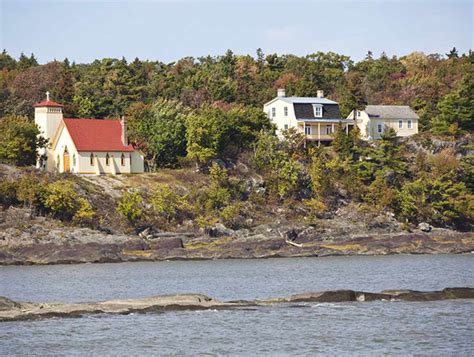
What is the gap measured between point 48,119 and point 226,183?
15.9m

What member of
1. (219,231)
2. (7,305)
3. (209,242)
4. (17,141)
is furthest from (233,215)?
(7,305)

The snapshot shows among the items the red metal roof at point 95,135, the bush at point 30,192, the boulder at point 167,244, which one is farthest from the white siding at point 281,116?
the bush at point 30,192

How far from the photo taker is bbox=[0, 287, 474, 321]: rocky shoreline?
3979cm

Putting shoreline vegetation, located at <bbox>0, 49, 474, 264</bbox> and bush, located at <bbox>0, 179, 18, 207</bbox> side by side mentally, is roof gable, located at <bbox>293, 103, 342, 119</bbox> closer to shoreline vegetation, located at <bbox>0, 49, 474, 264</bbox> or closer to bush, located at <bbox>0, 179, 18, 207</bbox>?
shoreline vegetation, located at <bbox>0, 49, 474, 264</bbox>

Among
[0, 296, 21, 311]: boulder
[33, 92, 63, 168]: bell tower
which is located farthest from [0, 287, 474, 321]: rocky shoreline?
[33, 92, 63, 168]: bell tower

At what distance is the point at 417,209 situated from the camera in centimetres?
8006

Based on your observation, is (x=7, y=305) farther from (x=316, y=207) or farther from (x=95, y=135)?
(x=95, y=135)

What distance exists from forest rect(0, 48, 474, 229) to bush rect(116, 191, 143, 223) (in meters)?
0.10

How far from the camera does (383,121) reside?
316 feet

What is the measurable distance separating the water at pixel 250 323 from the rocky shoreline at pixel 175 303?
716 mm

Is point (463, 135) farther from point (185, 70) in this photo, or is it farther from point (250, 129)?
point (185, 70)

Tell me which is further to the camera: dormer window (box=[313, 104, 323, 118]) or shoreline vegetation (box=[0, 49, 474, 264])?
dormer window (box=[313, 104, 323, 118])

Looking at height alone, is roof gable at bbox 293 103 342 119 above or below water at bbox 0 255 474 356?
above

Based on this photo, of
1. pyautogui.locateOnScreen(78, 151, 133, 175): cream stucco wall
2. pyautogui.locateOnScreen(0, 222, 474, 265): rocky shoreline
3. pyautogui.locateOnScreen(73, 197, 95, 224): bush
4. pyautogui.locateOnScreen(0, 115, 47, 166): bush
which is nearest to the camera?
pyautogui.locateOnScreen(0, 222, 474, 265): rocky shoreline
